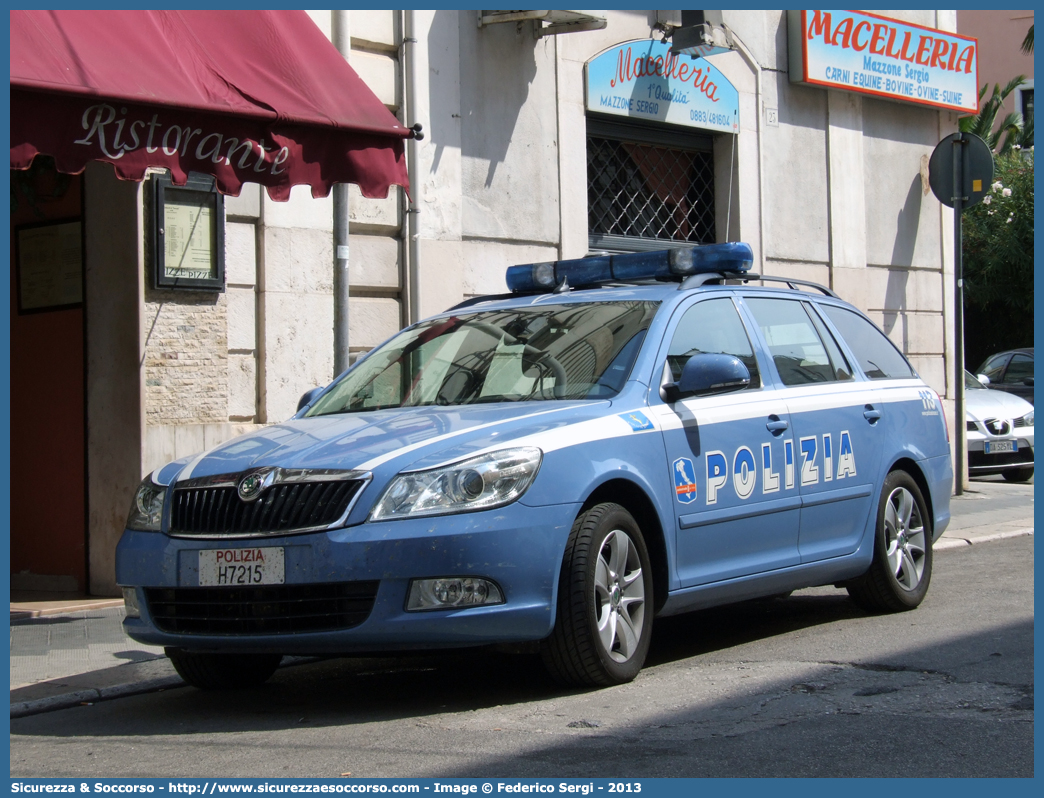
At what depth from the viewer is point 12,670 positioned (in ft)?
22.7

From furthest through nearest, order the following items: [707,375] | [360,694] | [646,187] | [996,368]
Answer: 1. [996,368]
2. [646,187]
3. [707,375]
4. [360,694]

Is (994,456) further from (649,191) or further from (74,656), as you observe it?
(74,656)

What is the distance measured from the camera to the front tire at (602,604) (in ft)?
18.0

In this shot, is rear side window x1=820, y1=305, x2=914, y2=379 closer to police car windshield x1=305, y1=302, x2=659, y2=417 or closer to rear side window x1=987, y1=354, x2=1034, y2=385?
police car windshield x1=305, y1=302, x2=659, y2=417

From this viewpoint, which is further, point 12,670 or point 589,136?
point 589,136

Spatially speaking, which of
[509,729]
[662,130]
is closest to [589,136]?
[662,130]

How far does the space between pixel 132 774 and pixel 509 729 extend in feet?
4.19

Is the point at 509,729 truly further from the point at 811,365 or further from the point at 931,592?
the point at 931,592

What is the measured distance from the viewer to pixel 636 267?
7441 millimetres

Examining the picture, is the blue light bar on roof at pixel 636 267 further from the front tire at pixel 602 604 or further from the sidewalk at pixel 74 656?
the sidewalk at pixel 74 656

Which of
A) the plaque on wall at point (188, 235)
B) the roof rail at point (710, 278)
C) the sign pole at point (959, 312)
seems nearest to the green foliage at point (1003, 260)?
the sign pole at point (959, 312)

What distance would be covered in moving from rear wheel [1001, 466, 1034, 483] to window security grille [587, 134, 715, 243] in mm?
5180

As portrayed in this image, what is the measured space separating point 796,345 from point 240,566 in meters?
3.29

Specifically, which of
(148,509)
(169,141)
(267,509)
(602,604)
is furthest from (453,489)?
(169,141)
